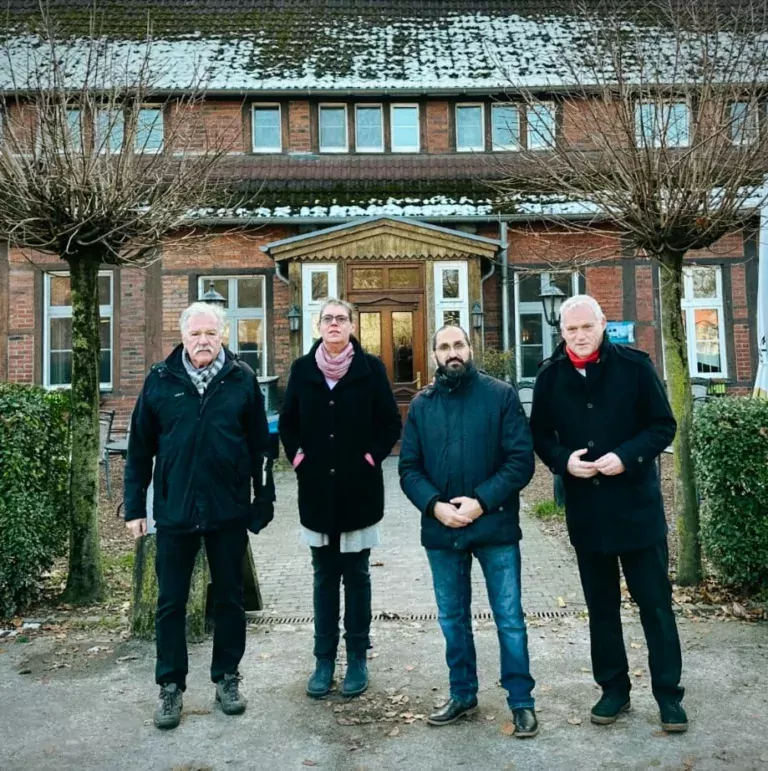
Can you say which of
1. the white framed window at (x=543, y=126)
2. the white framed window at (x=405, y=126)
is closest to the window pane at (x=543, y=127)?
the white framed window at (x=543, y=126)

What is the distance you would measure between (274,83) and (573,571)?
38.4 feet

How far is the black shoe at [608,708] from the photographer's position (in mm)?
3383

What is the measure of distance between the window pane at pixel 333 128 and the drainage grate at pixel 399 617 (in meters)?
11.5

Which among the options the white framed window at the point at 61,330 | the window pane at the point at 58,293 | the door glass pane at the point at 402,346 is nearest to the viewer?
the door glass pane at the point at 402,346

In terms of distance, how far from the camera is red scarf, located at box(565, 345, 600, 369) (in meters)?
3.48

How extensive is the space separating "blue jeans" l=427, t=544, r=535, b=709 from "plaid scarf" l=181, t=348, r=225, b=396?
4.48ft

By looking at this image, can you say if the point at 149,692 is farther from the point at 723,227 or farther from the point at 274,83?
the point at 274,83

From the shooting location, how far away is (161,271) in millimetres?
13727

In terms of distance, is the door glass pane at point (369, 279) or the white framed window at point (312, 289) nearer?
the white framed window at point (312, 289)

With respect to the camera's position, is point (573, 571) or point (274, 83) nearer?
point (573, 571)

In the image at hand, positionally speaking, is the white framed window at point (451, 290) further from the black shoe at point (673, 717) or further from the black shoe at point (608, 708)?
the black shoe at point (673, 717)

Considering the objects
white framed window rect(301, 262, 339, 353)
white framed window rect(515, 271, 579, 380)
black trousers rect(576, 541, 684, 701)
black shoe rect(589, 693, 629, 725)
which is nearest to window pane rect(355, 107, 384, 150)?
white framed window rect(301, 262, 339, 353)


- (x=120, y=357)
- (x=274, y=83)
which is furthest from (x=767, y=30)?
(x=120, y=357)

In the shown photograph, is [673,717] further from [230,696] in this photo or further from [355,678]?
[230,696]
